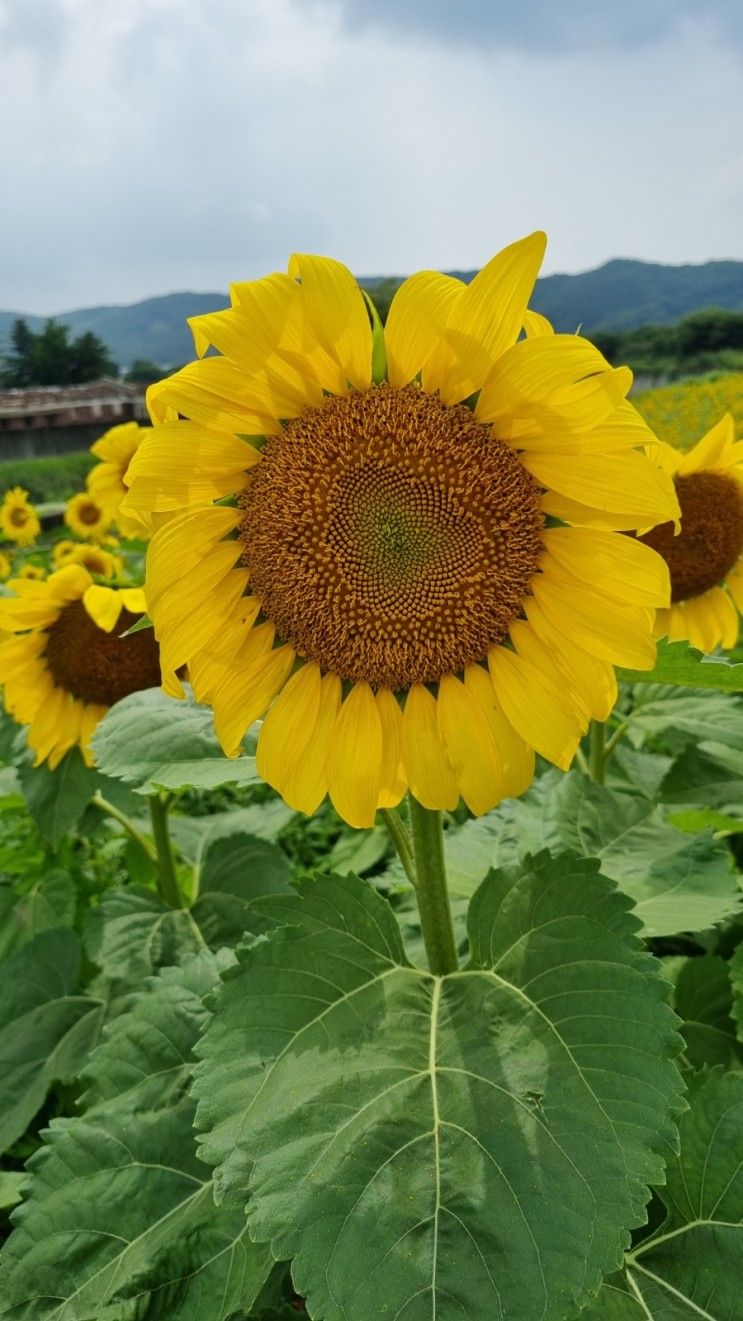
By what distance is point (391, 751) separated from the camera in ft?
3.94

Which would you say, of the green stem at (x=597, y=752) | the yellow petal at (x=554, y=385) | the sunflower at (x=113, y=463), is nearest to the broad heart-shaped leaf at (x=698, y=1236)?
the green stem at (x=597, y=752)

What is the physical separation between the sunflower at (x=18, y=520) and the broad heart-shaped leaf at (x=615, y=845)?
712cm

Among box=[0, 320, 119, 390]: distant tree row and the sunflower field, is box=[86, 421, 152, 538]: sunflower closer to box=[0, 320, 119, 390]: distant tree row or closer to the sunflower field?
the sunflower field

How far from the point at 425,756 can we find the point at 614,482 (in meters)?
0.41

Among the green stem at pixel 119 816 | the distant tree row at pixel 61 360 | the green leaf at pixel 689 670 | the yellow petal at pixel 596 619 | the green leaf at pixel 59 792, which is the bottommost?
the green stem at pixel 119 816

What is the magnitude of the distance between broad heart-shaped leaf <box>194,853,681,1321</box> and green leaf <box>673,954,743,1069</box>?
0.67 meters

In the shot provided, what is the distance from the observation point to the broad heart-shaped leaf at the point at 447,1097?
3.28ft

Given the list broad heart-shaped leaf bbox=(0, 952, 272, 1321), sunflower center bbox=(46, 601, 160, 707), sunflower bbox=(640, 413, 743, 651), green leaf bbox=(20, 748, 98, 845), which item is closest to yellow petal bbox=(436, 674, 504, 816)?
broad heart-shaped leaf bbox=(0, 952, 272, 1321)

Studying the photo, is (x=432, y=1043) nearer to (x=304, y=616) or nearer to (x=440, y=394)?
(x=304, y=616)

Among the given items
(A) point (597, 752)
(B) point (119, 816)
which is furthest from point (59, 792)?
(A) point (597, 752)

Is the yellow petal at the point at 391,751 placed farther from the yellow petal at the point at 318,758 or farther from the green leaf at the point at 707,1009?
the green leaf at the point at 707,1009

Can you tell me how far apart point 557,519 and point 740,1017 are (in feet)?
3.11

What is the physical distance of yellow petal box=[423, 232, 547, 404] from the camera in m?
0.99

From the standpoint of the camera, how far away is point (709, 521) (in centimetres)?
209
